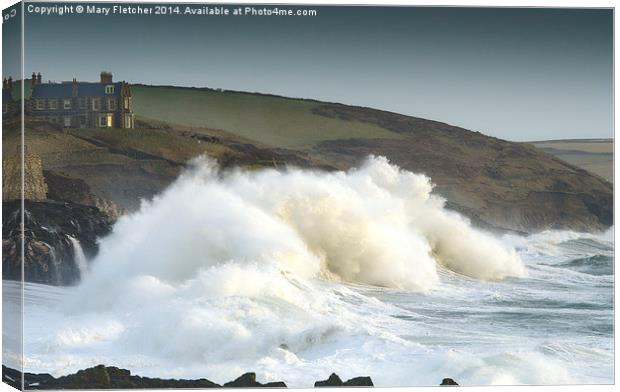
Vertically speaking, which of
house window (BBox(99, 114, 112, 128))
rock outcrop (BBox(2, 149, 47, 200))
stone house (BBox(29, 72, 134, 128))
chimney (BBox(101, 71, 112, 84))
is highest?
chimney (BBox(101, 71, 112, 84))

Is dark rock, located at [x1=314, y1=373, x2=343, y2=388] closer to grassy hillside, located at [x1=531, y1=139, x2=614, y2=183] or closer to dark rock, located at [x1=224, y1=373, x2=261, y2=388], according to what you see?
dark rock, located at [x1=224, y1=373, x2=261, y2=388]

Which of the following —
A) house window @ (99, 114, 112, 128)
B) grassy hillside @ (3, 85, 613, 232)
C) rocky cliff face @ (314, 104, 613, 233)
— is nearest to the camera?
grassy hillside @ (3, 85, 613, 232)

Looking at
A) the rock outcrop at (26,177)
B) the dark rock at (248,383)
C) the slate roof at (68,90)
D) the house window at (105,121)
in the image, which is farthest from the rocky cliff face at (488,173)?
the rock outcrop at (26,177)

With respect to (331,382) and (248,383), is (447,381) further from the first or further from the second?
(248,383)

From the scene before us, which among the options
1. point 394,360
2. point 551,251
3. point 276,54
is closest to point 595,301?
point 551,251

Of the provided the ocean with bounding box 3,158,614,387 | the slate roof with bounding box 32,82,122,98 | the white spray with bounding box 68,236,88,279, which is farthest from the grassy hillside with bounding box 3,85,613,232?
the white spray with bounding box 68,236,88,279
